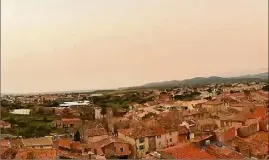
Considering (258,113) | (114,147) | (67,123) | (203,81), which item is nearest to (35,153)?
(67,123)

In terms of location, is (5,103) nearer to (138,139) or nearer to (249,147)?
(138,139)

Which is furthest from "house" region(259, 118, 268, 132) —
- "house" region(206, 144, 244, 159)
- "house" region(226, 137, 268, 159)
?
"house" region(206, 144, 244, 159)

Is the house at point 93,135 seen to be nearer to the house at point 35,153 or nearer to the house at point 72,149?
the house at point 72,149

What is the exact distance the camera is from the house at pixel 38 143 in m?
3.44

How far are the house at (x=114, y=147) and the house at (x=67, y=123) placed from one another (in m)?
0.21

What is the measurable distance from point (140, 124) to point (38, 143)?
78cm

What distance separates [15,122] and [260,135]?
1.87 meters

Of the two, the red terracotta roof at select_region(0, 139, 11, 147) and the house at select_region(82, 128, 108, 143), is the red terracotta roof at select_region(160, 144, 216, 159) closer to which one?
the house at select_region(82, 128, 108, 143)

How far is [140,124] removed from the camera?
11.5 feet

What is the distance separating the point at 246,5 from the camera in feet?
11.5

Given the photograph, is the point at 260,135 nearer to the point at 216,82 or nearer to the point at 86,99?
the point at 216,82

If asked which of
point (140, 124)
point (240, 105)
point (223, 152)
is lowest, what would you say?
point (223, 152)

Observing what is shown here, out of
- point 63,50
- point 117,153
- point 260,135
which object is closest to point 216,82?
point 260,135

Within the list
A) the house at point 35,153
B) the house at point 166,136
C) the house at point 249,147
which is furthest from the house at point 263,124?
the house at point 35,153
